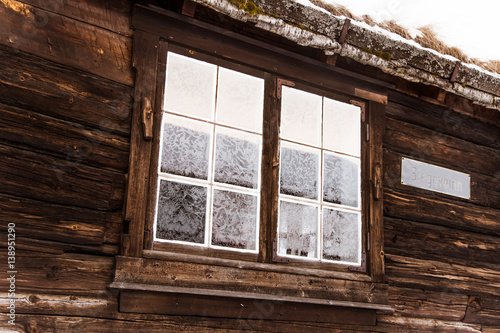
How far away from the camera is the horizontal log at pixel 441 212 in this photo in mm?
4406

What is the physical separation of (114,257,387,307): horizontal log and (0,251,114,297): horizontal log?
0.32 feet

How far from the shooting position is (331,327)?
3807 millimetres

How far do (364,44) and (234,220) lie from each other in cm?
160

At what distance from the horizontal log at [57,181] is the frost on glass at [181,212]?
0.88 feet

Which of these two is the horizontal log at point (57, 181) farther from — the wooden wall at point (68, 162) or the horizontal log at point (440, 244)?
the horizontal log at point (440, 244)

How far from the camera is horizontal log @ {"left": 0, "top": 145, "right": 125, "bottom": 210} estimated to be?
293cm

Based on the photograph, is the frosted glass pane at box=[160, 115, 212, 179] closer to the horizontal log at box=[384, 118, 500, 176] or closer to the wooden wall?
the wooden wall

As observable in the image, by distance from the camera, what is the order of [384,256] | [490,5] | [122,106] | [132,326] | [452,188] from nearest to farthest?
1. [132,326]
2. [122,106]
3. [384,256]
4. [452,188]
5. [490,5]

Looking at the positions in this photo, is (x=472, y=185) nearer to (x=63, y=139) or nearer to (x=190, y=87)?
(x=190, y=87)

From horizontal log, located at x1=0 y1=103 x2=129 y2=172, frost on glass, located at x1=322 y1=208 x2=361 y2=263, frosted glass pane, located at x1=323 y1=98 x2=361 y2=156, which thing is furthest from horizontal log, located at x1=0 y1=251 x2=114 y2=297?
frosted glass pane, located at x1=323 y1=98 x2=361 y2=156

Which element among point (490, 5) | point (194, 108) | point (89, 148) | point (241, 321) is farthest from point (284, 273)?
point (490, 5)

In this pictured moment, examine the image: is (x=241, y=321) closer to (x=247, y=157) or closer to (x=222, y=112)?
(x=247, y=157)

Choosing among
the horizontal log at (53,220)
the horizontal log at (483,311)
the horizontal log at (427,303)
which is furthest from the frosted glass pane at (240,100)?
the horizontal log at (483,311)

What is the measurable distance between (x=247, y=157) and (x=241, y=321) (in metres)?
1.08
